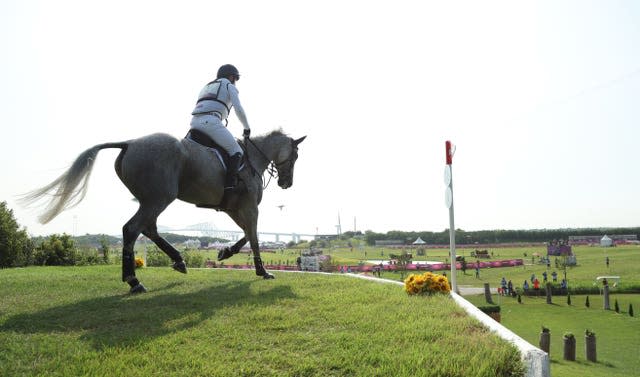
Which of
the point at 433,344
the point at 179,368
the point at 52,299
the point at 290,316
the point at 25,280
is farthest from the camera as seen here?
the point at 25,280

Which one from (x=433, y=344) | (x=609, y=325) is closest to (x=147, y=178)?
(x=433, y=344)

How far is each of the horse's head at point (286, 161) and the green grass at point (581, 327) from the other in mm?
14365

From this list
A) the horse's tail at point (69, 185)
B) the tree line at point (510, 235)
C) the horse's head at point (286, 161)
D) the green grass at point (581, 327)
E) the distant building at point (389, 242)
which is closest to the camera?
the horse's tail at point (69, 185)

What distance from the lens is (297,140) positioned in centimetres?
1059

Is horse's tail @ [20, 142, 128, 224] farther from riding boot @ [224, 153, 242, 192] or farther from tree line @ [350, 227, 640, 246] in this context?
tree line @ [350, 227, 640, 246]

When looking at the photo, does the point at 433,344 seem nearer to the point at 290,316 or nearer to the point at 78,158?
the point at 290,316

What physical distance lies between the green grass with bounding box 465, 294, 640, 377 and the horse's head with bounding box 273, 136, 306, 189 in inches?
566

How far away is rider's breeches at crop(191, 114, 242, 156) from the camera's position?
8.56 metres

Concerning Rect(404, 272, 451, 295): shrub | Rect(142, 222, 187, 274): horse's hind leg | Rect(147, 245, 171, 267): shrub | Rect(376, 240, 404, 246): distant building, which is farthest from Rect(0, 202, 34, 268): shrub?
Rect(376, 240, 404, 246): distant building

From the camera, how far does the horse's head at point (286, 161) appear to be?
34.2ft

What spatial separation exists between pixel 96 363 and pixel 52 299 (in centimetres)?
365

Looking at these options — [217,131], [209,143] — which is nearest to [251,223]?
[209,143]

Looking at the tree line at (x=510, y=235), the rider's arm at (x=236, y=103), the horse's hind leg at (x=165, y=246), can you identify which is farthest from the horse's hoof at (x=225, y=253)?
the tree line at (x=510, y=235)

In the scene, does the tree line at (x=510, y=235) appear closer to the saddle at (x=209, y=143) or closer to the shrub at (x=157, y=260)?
the shrub at (x=157, y=260)
